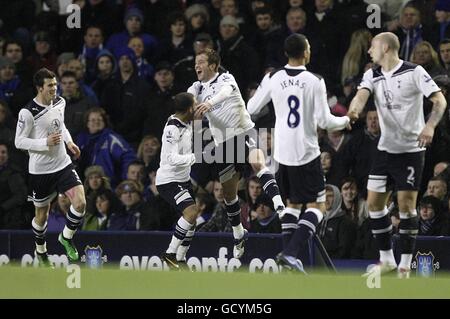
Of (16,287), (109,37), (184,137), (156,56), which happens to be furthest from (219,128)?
(109,37)

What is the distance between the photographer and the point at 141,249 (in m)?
17.0

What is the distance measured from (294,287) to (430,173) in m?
5.05

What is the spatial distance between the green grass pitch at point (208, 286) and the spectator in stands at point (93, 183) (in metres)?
4.82

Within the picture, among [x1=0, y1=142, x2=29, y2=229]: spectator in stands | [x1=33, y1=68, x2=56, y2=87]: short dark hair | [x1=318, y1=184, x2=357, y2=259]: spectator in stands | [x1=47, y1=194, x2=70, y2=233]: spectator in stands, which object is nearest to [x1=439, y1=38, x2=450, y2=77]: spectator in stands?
[x1=318, y1=184, x2=357, y2=259]: spectator in stands

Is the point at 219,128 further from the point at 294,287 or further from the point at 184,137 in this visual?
the point at 294,287

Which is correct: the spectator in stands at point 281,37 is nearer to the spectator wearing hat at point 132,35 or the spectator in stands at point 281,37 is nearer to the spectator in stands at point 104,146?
the spectator wearing hat at point 132,35

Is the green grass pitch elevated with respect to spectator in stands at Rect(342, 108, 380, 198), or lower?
lower

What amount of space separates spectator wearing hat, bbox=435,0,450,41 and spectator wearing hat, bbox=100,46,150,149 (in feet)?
14.8

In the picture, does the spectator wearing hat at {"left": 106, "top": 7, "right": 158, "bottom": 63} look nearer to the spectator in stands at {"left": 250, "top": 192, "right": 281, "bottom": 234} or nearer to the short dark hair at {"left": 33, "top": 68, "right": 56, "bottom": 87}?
the spectator in stands at {"left": 250, "top": 192, "right": 281, "bottom": 234}

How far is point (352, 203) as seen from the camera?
16391 mm

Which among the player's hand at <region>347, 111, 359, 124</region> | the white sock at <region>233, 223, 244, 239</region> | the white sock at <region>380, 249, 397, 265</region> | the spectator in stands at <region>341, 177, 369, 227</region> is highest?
the player's hand at <region>347, 111, 359, 124</region>

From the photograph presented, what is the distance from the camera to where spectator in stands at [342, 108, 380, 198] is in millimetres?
16828

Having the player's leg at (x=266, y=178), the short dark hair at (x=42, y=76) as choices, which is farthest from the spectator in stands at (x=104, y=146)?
the player's leg at (x=266, y=178)

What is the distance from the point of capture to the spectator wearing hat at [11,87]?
20.3 meters
